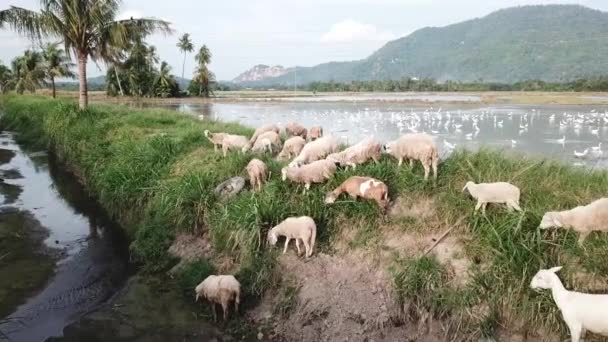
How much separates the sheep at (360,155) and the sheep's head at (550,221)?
9.40ft

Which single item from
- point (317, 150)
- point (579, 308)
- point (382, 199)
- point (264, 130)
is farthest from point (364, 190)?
point (264, 130)

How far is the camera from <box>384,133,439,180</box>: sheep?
6.84 metres

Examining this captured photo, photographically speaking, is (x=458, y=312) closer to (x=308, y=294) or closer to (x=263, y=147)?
(x=308, y=294)

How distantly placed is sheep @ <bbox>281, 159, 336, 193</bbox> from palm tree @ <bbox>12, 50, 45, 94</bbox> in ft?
172

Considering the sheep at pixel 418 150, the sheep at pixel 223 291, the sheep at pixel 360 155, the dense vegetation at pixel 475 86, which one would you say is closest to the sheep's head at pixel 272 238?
the sheep at pixel 223 291

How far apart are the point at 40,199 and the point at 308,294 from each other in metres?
10.3

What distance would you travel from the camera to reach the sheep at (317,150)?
8.33 meters

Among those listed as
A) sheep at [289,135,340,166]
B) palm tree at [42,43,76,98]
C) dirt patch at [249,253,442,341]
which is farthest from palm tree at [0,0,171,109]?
palm tree at [42,43,76,98]

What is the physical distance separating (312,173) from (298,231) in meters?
1.16

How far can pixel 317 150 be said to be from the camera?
8.53m

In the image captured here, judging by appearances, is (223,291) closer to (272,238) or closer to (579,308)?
(272,238)

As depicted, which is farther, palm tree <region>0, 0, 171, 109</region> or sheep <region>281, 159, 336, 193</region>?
palm tree <region>0, 0, 171, 109</region>

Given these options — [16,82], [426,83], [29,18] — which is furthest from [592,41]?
[29,18]

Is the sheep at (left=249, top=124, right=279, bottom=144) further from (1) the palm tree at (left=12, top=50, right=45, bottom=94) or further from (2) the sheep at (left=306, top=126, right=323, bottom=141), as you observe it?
(1) the palm tree at (left=12, top=50, right=45, bottom=94)
